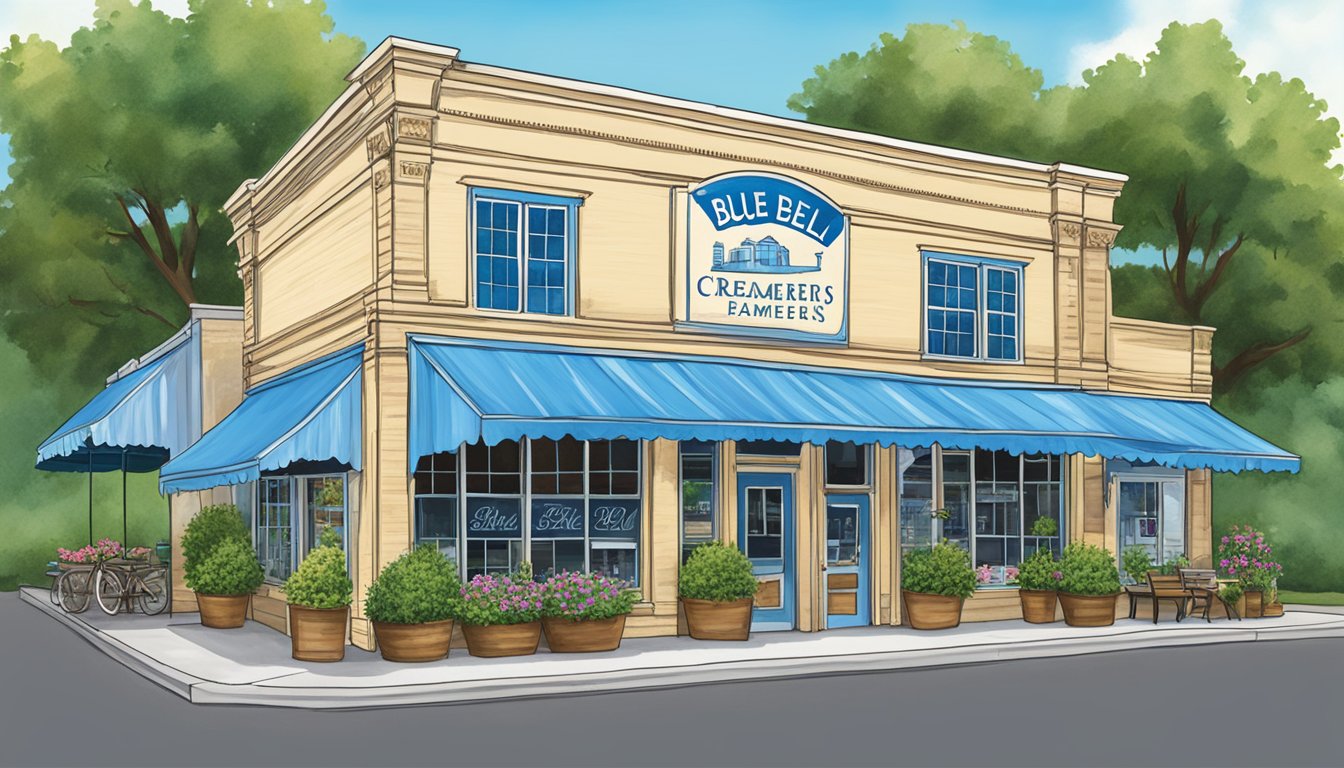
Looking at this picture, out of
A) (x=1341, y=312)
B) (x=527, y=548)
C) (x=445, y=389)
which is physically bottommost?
(x=527, y=548)

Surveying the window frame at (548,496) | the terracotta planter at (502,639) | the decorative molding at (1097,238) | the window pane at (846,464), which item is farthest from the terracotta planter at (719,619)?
the decorative molding at (1097,238)

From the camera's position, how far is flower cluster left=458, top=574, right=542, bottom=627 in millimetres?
18500

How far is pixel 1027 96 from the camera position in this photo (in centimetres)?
4519

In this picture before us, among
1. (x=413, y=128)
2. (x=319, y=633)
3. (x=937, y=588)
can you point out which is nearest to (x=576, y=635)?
(x=319, y=633)

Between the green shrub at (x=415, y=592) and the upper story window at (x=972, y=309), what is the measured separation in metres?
9.87

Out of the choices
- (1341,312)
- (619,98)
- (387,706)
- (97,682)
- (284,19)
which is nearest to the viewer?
(387,706)

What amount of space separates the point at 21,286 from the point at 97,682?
2847 cm

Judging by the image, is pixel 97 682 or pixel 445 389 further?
pixel 445 389

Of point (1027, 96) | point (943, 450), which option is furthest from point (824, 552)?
point (1027, 96)

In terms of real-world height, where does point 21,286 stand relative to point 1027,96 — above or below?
below

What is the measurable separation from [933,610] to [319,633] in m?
9.57

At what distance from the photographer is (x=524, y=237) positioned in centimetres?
2069

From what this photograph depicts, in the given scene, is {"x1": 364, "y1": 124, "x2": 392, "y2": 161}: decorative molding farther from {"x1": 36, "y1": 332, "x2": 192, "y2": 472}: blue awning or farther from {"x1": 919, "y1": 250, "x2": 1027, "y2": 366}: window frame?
{"x1": 919, "y1": 250, "x2": 1027, "y2": 366}: window frame

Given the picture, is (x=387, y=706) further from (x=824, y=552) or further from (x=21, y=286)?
(x=21, y=286)
